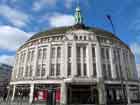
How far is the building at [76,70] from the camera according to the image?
3331 centimetres

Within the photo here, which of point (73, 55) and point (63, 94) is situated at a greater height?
point (73, 55)

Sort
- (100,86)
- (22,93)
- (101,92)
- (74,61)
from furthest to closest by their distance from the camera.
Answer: (22,93) → (74,61) → (100,86) → (101,92)

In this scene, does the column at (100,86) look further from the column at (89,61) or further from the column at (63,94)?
the column at (63,94)

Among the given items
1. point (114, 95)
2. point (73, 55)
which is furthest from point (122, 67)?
point (73, 55)

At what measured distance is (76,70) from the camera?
35.0 m

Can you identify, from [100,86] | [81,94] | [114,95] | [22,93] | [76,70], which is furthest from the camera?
[22,93]

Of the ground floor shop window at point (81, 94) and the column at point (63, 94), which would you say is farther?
the ground floor shop window at point (81, 94)

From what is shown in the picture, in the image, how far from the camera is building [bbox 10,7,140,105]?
33.3 m

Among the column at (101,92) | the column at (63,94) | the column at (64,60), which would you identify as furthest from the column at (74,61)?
the column at (101,92)

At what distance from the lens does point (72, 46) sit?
37.2 metres

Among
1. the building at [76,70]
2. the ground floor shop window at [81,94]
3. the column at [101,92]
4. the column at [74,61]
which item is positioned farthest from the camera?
the column at [74,61]

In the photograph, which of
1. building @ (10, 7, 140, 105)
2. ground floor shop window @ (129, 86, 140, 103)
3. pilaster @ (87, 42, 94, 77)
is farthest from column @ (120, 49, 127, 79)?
pilaster @ (87, 42, 94, 77)

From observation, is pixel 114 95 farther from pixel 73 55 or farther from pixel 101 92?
pixel 73 55

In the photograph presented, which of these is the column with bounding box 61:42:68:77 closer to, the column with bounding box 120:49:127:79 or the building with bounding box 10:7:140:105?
the building with bounding box 10:7:140:105
